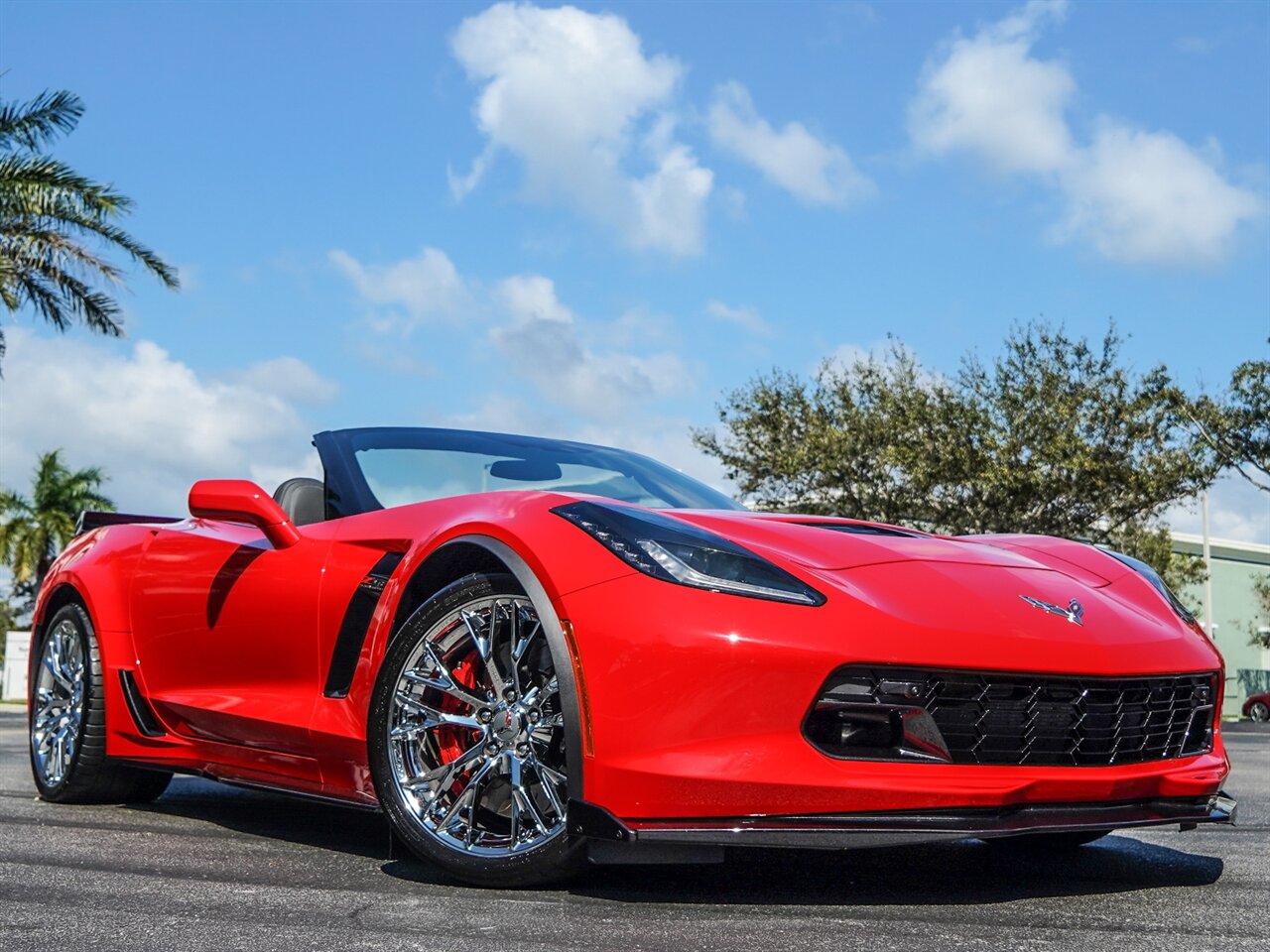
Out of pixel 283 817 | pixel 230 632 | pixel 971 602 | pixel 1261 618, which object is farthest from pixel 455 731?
pixel 1261 618

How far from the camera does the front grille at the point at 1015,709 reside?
125 inches

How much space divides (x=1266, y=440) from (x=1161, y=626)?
27.0 meters

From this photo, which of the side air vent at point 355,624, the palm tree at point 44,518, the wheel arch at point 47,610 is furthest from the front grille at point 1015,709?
the palm tree at point 44,518

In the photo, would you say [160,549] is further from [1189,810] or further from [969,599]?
[1189,810]

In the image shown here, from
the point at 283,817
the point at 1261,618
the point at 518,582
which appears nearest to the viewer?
the point at 518,582

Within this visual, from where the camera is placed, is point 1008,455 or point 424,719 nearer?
point 424,719

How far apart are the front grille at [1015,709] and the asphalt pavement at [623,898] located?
1.12 ft

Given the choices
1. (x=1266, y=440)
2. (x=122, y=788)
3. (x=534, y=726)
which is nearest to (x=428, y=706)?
(x=534, y=726)

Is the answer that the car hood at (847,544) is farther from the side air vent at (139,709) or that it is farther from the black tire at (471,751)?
the side air vent at (139,709)

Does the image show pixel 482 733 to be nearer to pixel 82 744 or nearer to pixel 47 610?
pixel 82 744

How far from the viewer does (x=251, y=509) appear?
14.3ft

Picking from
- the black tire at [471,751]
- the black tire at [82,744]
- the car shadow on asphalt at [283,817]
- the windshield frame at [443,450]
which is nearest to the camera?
the black tire at [471,751]

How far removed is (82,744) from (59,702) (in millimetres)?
370

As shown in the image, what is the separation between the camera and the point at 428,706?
144 inches
